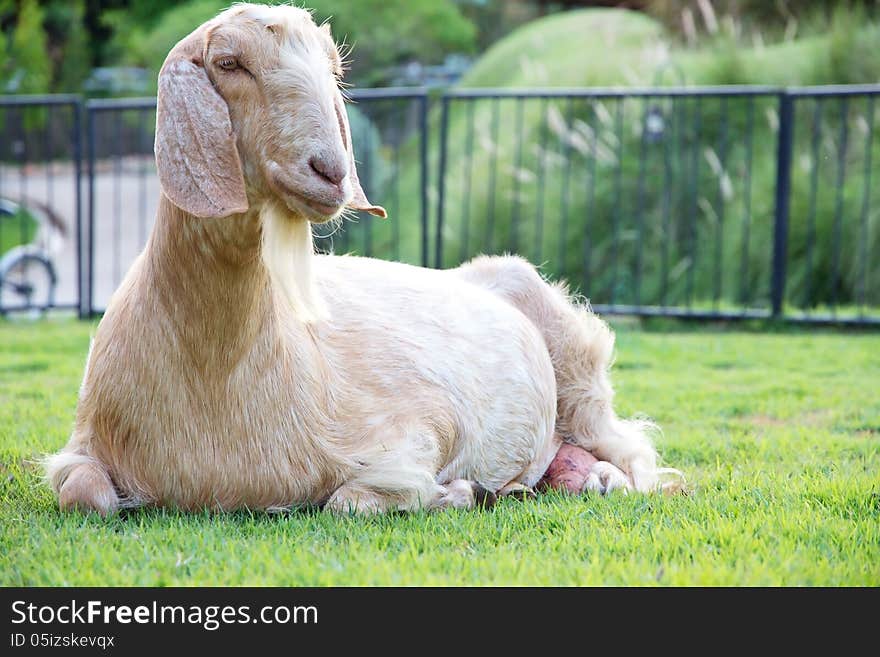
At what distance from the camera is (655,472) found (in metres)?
4.66

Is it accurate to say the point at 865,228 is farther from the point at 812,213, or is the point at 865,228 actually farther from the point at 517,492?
the point at 517,492

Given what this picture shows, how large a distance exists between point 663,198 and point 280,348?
8782 millimetres

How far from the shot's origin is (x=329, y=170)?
10.6ft

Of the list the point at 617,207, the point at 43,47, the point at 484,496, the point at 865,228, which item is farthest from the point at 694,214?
the point at 43,47

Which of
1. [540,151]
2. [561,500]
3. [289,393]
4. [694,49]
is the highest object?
[694,49]

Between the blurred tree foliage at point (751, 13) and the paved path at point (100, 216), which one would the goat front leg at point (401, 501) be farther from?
the blurred tree foliage at point (751, 13)

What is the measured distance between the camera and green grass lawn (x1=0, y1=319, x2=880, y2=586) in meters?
3.20

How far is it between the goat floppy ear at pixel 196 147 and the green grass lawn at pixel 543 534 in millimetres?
983

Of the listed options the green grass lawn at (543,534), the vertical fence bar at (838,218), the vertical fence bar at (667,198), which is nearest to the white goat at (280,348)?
the green grass lawn at (543,534)

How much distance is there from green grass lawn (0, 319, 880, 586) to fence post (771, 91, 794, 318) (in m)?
3.97

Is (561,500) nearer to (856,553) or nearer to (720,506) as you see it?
(720,506)

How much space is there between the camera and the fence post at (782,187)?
31.1 ft
